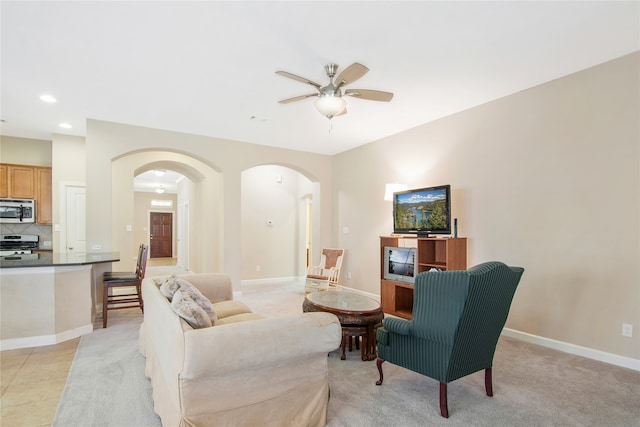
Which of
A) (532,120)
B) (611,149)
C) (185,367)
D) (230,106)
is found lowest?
(185,367)

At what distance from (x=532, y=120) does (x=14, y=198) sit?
7981mm

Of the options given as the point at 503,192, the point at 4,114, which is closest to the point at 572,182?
the point at 503,192

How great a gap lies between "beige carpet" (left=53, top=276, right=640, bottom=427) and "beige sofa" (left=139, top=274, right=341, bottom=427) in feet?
1.04

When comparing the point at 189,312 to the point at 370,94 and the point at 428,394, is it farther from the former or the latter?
the point at 370,94

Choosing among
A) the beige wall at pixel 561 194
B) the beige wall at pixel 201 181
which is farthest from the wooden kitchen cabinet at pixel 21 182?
the beige wall at pixel 561 194

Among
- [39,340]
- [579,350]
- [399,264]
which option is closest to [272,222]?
[399,264]

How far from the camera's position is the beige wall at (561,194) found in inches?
118

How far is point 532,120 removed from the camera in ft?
12.0

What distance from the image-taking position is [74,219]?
5879mm

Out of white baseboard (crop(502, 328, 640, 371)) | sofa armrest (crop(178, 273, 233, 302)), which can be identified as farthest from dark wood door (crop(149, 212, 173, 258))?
white baseboard (crop(502, 328, 640, 371))

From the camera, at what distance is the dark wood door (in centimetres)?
1312

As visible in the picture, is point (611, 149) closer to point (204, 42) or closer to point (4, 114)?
point (204, 42)

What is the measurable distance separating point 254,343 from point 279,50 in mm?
2434

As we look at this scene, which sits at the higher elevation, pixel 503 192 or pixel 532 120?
pixel 532 120
